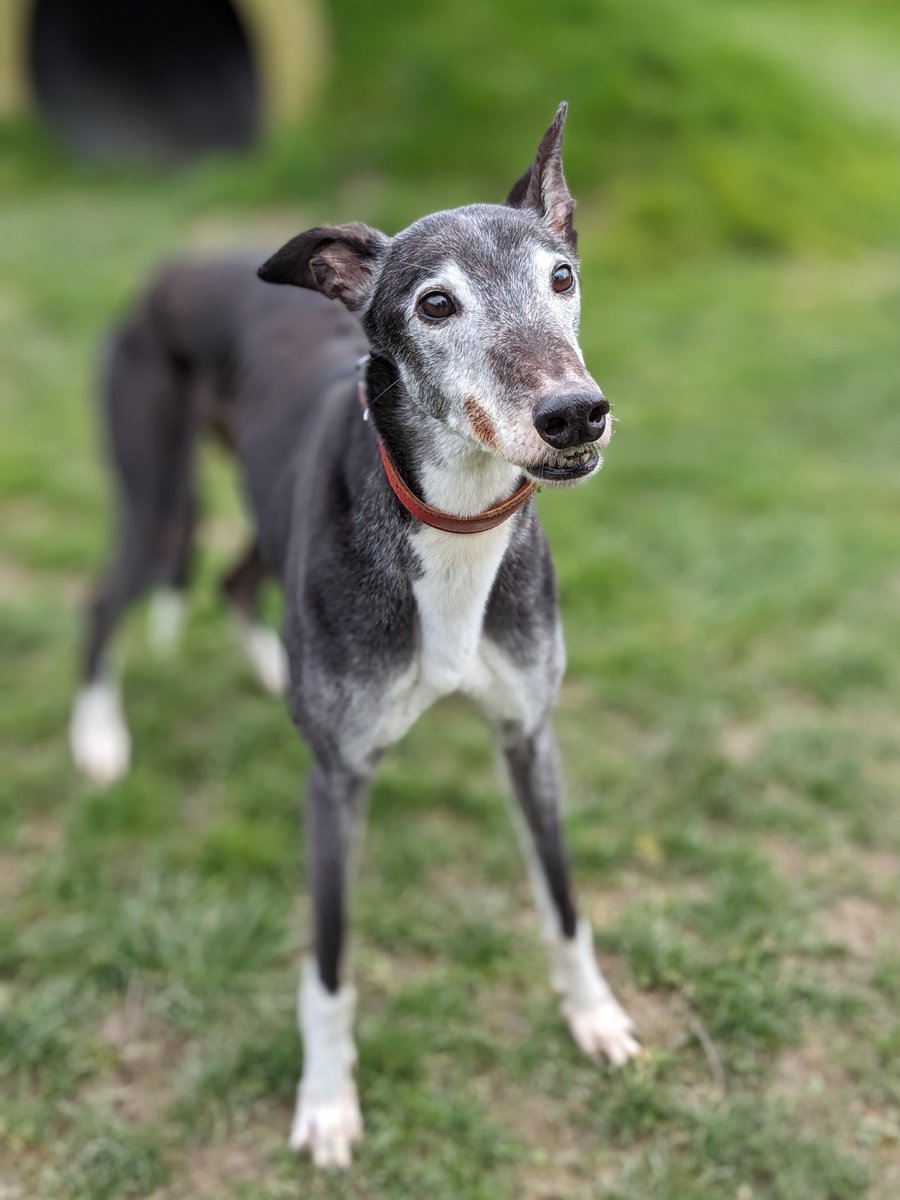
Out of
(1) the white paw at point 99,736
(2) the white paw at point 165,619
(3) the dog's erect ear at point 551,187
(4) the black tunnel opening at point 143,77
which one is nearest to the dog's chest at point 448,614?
(3) the dog's erect ear at point 551,187

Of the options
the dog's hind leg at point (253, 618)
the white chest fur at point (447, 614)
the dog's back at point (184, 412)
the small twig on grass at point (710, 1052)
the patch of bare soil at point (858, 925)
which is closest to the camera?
→ the white chest fur at point (447, 614)

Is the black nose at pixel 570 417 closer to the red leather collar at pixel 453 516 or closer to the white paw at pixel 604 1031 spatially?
the red leather collar at pixel 453 516

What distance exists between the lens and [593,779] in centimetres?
378

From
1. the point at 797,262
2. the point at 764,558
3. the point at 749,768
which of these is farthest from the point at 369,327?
the point at 797,262

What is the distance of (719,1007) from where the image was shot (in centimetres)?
290

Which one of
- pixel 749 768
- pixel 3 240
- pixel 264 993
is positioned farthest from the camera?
pixel 3 240

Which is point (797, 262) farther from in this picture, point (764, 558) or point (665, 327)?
point (764, 558)

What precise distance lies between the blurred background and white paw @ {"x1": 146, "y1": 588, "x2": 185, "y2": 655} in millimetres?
96

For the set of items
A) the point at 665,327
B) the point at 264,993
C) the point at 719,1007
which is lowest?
the point at 264,993

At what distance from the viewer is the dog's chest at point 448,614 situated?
2.35m

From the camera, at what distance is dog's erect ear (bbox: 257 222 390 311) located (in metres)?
2.25

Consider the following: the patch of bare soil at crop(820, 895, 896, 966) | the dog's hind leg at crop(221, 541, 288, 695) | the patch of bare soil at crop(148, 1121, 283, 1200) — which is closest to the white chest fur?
the patch of bare soil at crop(148, 1121, 283, 1200)

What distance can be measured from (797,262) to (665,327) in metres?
1.49

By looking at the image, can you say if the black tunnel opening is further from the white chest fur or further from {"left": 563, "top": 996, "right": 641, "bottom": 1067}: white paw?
{"left": 563, "top": 996, "right": 641, "bottom": 1067}: white paw
